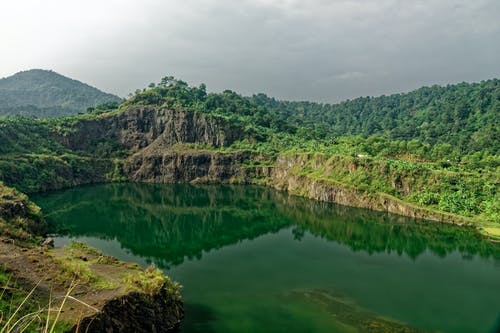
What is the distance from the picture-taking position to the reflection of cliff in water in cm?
4825

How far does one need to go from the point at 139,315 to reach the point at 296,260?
74.1ft

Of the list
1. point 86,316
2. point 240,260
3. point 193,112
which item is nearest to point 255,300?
point 240,260

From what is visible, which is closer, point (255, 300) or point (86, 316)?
point (86, 316)


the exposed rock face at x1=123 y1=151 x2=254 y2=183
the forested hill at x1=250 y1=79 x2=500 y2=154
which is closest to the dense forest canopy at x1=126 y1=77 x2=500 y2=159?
the forested hill at x1=250 y1=79 x2=500 y2=154

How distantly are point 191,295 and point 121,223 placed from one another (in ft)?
103

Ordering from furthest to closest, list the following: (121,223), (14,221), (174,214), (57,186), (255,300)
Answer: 1. (57,186)
2. (174,214)
3. (121,223)
4. (14,221)
5. (255,300)

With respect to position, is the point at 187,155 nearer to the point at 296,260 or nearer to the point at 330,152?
the point at 330,152

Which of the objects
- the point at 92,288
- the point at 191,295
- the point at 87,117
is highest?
the point at 87,117

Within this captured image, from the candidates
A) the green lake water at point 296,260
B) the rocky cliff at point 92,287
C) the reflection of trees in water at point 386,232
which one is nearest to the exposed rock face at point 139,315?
the rocky cliff at point 92,287

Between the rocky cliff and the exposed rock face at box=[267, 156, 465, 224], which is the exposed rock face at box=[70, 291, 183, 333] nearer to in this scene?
the rocky cliff

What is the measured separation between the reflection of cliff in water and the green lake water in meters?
A: 0.18

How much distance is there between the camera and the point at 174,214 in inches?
2613

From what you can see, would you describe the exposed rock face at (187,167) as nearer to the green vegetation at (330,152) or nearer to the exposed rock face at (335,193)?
the green vegetation at (330,152)

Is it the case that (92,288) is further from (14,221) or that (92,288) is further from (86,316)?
(14,221)
